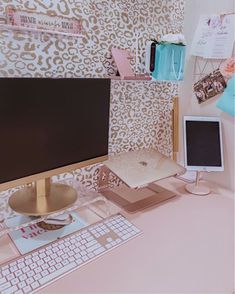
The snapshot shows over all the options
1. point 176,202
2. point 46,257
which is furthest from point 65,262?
point 176,202

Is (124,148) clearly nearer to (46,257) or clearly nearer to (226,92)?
(226,92)

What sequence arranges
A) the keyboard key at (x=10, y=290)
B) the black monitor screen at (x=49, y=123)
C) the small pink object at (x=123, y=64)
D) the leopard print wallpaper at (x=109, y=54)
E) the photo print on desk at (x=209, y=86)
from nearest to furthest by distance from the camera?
the keyboard key at (x=10, y=290) < the black monitor screen at (x=49, y=123) < the leopard print wallpaper at (x=109, y=54) < the small pink object at (x=123, y=64) < the photo print on desk at (x=209, y=86)

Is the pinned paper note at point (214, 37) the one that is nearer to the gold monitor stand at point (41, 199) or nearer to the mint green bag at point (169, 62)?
the mint green bag at point (169, 62)

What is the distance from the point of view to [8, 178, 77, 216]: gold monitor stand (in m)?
0.93

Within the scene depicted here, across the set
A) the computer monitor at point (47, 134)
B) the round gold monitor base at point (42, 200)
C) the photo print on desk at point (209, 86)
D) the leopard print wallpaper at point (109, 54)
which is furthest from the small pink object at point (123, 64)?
the round gold monitor base at point (42, 200)

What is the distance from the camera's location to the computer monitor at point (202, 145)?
4.18 ft

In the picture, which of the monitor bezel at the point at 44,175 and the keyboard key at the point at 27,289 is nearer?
the keyboard key at the point at 27,289

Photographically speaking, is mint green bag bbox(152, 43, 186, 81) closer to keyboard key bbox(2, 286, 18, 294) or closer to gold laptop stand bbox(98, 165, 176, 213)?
gold laptop stand bbox(98, 165, 176, 213)

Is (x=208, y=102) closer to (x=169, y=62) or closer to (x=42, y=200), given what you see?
(x=169, y=62)

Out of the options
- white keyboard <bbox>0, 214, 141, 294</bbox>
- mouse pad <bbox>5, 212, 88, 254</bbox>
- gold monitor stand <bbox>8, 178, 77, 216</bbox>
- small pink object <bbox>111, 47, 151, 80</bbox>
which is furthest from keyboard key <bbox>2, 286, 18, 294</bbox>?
small pink object <bbox>111, 47, 151, 80</bbox>

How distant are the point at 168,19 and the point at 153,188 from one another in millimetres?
834

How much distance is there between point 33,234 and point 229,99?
986mm

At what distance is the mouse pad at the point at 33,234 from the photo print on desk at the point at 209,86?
33.1 inches

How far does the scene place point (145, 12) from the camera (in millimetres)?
1218
